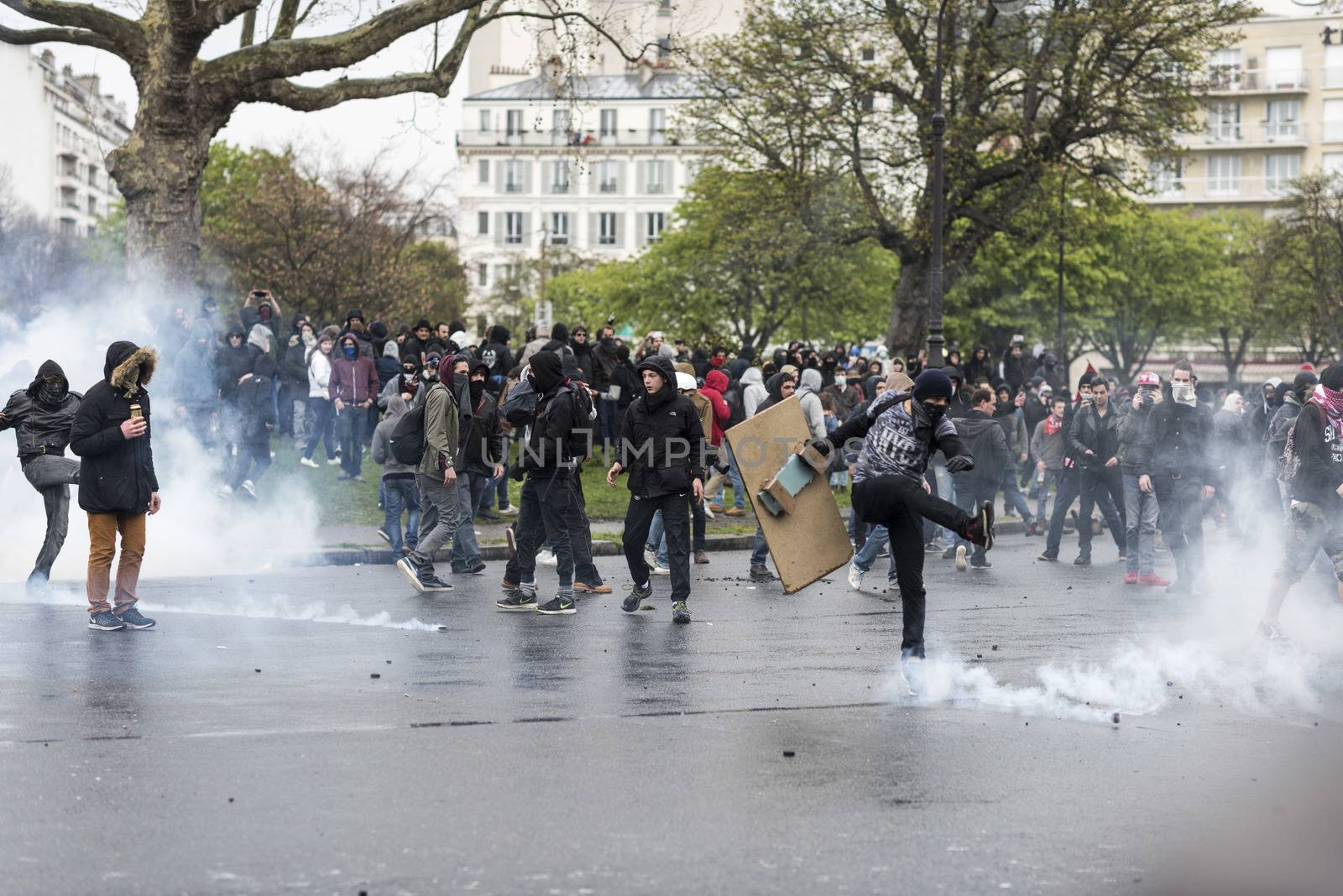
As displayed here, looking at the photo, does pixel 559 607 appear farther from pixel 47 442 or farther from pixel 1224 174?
pixel 1224 174

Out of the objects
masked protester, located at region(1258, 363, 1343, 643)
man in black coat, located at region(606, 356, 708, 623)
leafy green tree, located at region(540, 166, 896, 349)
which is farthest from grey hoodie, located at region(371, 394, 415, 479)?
leafy green tree, located at region(540, 166, 896, 349)

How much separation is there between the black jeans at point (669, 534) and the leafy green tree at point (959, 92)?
73.5 feet

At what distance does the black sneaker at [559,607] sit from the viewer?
11898 mm

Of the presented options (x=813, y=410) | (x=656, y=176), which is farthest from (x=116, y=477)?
(x=656, y=176)

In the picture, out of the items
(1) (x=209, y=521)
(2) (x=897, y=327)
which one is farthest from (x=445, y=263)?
(1) (x=209, y=521)

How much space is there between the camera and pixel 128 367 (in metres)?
10.7

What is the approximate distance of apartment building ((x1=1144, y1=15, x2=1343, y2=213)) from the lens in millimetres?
89438

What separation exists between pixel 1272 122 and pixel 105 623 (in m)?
90.7

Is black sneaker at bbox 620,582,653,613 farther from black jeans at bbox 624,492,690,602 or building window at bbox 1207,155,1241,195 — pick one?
building window at bbox 1207,155,1241,195

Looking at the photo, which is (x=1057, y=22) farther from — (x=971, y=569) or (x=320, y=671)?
(x=320, y=671)

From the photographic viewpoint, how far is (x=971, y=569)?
16.0 meters

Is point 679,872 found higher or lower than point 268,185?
lower

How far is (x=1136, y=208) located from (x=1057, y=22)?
4566mm

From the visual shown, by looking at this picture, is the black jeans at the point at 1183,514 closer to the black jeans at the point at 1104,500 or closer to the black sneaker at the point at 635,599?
the black jeans at the point at 1104,500
